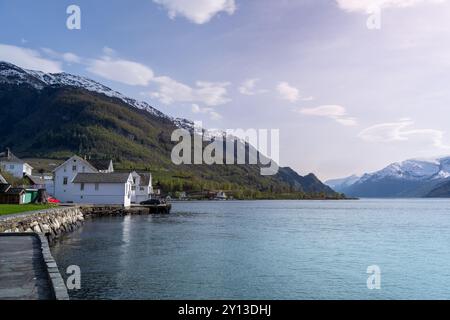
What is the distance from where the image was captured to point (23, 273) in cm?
1753

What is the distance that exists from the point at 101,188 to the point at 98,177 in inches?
114

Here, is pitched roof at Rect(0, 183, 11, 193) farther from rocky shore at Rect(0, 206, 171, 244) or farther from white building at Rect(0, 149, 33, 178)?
white building at Rect(0, 149, 33, 178)

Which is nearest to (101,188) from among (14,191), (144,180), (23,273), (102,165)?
(14,191)

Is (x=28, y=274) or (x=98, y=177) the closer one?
(x=28, y=274)

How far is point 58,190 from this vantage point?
336ft

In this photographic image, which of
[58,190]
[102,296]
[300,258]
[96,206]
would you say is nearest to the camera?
[102,296]

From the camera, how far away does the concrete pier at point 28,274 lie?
14.1m

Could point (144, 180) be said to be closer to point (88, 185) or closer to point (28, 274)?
point (88, 185)

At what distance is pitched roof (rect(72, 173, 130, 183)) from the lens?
98.9 meters

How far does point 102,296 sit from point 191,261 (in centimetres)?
1204

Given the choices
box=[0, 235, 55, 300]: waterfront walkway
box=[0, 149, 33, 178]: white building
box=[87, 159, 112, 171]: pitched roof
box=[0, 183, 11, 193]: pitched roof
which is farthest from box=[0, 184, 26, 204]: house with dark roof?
box=[0, 149, 33, 178]: white building
